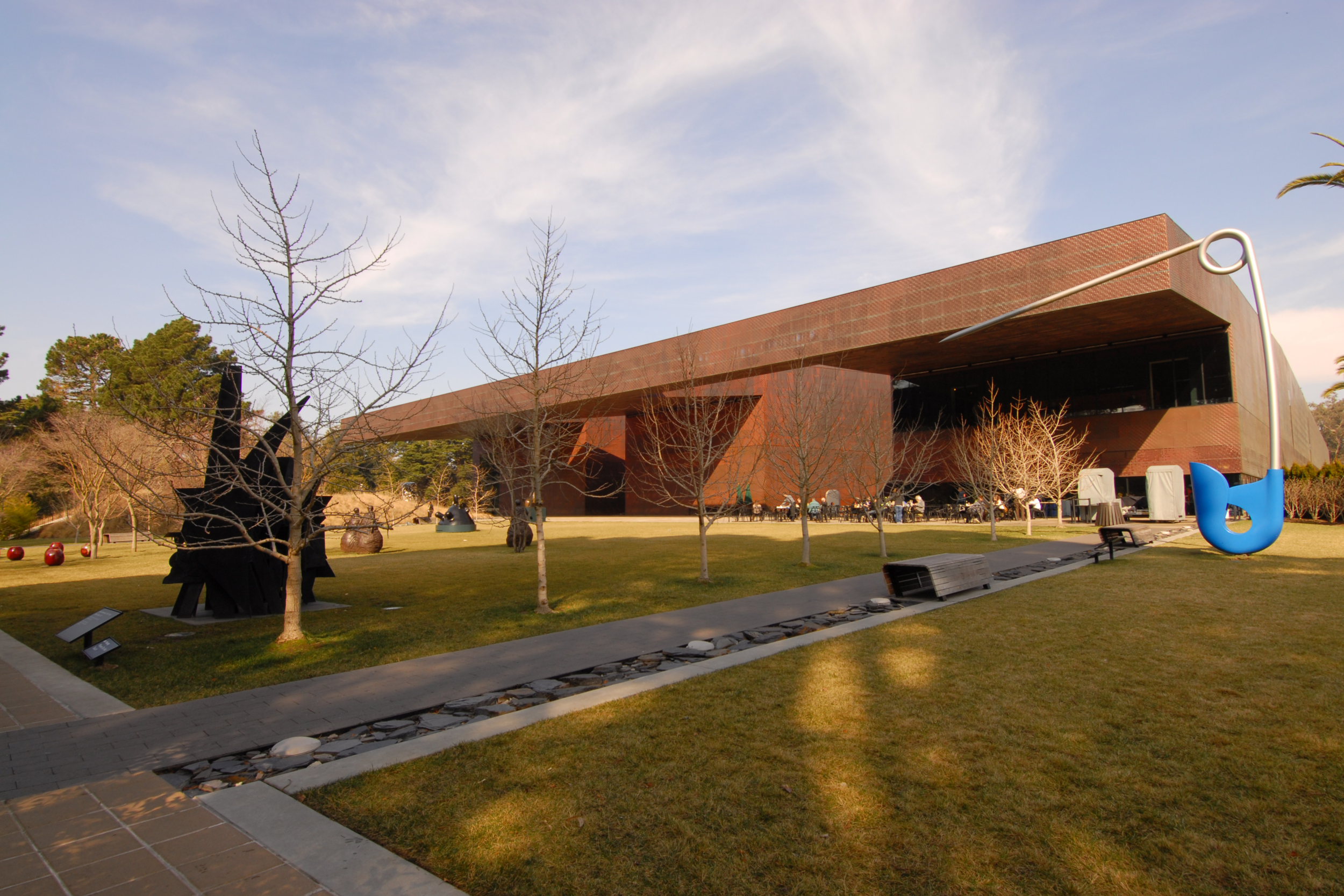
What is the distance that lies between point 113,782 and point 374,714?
1684 millimetres

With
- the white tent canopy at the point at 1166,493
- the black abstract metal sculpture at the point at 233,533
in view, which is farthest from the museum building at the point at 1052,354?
the black abstract metal sculpture at the point at 233,533

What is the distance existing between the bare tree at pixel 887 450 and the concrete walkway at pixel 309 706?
49.3 ft

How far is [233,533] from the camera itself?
10.1m

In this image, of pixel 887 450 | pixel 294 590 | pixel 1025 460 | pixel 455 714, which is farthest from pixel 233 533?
pixel 1025 460

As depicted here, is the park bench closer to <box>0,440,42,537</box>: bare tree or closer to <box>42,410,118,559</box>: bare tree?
<box>42,410,118,559</box>: bare tree

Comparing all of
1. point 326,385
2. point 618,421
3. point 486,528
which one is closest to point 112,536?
point 486,528

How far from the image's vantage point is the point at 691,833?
354 centimetres

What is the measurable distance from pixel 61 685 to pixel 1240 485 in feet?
56.6

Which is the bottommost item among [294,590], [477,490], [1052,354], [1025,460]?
[294,590]

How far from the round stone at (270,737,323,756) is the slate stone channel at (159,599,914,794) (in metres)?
0.02

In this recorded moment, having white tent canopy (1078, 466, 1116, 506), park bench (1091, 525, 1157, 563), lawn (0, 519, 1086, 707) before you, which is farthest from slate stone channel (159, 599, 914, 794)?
white tent canopy (1078, 466, 1116, 506)

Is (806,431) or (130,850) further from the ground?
(806,431)

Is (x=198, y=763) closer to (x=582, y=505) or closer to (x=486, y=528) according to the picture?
(x=486, y=528)

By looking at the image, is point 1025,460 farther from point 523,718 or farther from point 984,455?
point 523,718
